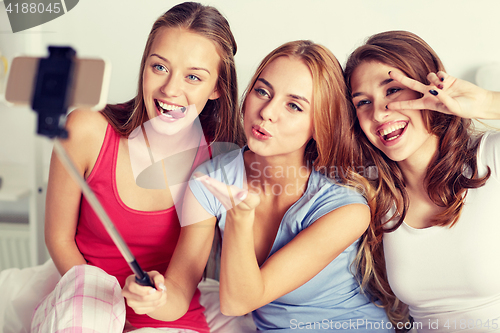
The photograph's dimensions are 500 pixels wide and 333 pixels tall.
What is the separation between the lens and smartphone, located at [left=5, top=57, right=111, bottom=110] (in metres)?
0.44

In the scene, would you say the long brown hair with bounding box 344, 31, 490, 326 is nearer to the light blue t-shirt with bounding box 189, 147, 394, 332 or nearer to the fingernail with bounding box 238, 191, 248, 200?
the light blue t-shirt with bounding box 189, 147, 394, 332

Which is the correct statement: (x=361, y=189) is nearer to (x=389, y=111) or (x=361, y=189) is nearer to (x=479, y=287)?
(x=389, y=111)

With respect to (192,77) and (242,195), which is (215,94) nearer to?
(192,77)

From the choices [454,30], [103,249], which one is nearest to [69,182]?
[103,249]

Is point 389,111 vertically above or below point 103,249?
above

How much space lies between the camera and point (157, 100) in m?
0.91

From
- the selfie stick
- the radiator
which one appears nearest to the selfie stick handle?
the selfie stick

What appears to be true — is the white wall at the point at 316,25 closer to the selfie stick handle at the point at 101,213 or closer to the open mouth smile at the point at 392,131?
the open mouth smile at the point at 392,131

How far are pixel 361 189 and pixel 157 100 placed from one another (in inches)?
20.7

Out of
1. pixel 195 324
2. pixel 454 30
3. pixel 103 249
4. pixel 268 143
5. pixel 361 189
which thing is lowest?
pixel 195 324

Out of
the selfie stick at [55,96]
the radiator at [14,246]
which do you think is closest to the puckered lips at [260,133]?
the selfie stick at [55,96]

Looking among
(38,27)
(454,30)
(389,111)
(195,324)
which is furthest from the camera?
(38,27)

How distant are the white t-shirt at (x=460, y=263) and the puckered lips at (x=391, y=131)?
19 centimetres

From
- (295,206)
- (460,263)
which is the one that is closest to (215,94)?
(295,206)
